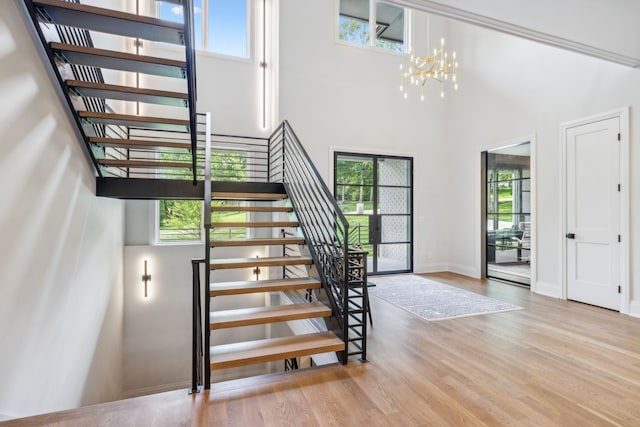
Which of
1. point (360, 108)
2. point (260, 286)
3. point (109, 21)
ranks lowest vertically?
point (260, 286)

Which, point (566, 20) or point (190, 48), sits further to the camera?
point (566, 20)

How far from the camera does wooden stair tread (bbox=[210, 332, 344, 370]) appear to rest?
2.47m

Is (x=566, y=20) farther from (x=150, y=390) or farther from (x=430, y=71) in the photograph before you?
(x=150, y=390)

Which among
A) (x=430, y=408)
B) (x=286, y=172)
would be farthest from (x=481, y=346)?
(x=286, y=172)

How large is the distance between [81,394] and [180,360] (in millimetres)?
2109

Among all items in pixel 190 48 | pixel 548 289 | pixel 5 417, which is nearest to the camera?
pixel 5 417

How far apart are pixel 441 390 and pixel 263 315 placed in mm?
1481

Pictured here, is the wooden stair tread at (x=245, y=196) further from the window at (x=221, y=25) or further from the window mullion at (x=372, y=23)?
the window mullion at (x=372, y=23)

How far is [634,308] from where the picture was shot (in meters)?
3.97

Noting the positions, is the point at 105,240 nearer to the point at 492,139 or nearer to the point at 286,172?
the point at 286,172

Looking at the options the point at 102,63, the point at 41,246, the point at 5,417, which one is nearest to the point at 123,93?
the point at 102,63

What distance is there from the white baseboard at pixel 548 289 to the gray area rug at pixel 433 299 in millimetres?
967

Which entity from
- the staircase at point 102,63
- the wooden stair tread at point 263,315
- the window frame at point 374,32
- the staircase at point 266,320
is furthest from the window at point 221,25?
the wooden stair tread at point 263,315

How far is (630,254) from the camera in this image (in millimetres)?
4020
